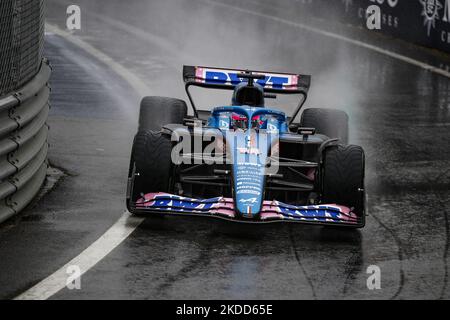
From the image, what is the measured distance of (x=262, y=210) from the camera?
11.2 metres

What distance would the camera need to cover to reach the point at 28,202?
12.3m

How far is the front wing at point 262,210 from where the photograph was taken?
11.2 meters

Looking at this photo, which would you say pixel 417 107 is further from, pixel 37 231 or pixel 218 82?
pixel 37 231

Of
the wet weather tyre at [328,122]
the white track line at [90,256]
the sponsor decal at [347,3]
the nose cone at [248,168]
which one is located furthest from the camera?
the sponsor decal at [347,3]

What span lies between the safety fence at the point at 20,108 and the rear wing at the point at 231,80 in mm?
1642

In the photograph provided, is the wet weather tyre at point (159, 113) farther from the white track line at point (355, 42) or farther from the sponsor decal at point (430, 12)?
the sponsor decal at point (430, 12)

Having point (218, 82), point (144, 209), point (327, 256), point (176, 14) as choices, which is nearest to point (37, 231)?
point (144, 209)

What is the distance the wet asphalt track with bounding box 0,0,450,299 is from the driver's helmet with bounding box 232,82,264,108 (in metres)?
1.45

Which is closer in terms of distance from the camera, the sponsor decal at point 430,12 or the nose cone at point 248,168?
the nose cone at point 248,168

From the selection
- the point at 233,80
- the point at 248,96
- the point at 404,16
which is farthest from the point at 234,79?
the point at 404,16

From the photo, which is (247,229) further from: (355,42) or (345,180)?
(355,42)

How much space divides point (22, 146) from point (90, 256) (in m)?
2.19

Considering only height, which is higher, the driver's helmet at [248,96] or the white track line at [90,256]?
the driver's helmet at [248,96]

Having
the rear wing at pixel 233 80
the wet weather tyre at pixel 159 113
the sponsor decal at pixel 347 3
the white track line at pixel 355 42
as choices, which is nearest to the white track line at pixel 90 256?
the wet weather tyre at pixel 159 113
